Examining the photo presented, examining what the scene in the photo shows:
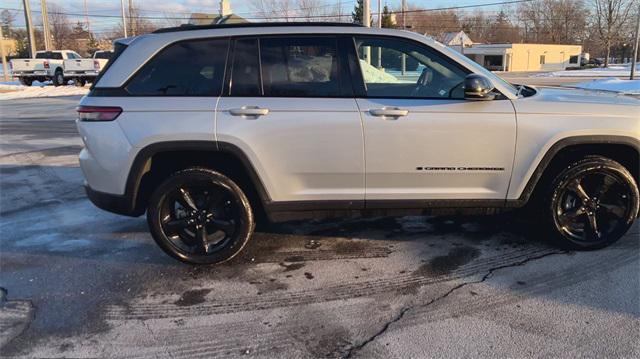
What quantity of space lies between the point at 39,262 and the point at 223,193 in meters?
1.70

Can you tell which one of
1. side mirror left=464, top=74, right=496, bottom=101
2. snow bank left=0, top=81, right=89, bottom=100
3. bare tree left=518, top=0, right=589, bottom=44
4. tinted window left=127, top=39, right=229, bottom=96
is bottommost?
snow bank left=0, top=81, right=89, bottom=100

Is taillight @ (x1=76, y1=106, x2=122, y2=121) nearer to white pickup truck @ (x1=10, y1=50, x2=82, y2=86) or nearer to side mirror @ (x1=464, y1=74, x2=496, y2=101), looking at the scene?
side mirror @ (x1=464, y1=74, x2=496, y2=101)

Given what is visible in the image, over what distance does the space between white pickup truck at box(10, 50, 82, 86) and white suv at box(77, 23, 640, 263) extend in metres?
30.4

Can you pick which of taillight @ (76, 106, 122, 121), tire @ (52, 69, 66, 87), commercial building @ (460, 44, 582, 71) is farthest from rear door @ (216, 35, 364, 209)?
commercial building @ (460, 44, 582, 71)

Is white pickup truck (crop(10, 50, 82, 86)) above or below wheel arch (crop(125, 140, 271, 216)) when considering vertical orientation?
above

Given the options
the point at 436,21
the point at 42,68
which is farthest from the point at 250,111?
the point at 436,21

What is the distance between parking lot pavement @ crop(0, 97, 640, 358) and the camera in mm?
3090

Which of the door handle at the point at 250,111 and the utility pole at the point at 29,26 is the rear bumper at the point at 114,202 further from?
the utility pole at the point at 29,26

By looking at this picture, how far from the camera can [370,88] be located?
4.08 meters

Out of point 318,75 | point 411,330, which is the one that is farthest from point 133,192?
point 411,330

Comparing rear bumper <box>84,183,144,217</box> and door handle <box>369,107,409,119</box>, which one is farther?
rear bumper <box>84,183,144,217</box>

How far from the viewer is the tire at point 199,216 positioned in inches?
159

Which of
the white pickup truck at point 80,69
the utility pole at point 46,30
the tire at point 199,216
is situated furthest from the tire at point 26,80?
the tire at point 199,216

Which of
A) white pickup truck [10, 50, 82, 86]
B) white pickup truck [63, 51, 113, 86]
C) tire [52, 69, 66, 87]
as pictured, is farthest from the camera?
tire [52, 69, 66, 87]
